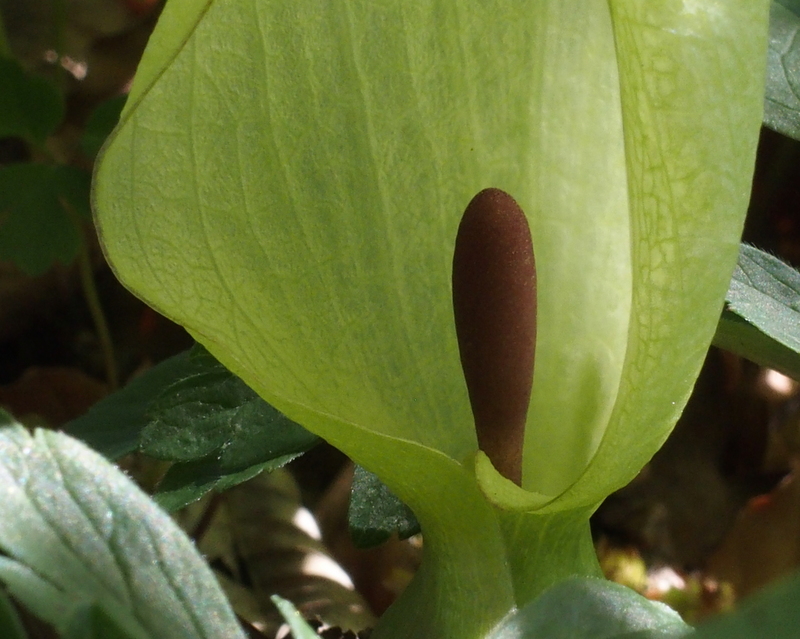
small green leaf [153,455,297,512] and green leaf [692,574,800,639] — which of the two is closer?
green leaf [692,574,800,639]

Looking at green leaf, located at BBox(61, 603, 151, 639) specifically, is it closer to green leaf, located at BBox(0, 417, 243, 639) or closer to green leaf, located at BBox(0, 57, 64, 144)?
green leaf, located at BBox(0, 417, 243, 639)

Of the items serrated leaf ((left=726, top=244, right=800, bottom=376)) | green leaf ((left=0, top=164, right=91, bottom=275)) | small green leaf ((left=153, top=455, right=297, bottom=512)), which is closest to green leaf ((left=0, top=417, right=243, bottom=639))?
small green leaf ((left=153, top=455, right=297, bottom=512))

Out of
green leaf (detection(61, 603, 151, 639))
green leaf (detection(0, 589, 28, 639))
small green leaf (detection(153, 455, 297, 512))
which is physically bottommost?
small green leaf (detection(153, 455, 297, 512))

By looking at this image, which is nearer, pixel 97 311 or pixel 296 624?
pixel 296 624

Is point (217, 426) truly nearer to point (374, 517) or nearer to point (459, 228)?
point (374, 517)

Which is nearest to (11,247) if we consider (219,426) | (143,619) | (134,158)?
(219,426)

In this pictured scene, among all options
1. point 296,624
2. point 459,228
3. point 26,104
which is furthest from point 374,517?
point 26,104

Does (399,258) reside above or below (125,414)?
above

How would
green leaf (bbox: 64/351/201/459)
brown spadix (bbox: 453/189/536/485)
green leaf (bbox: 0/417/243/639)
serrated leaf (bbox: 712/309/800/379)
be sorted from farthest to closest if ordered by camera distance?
green leaf (bbox: 64/351/201/459), serrated leaf (bbox: 712/309/800/379), brown spadix (bbox: 453/189/536/485), green leaf (bbox: 0/417/243/639)
